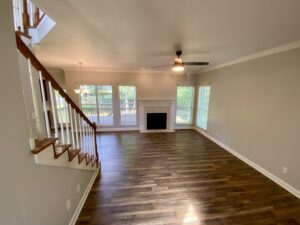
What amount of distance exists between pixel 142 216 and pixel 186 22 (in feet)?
9.19

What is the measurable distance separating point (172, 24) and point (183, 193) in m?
2.78

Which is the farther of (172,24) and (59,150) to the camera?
(172,24)

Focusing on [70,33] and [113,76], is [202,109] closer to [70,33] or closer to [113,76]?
[113,76]

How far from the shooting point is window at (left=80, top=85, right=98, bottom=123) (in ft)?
20.4

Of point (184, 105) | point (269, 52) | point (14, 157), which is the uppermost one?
point (269, 52)

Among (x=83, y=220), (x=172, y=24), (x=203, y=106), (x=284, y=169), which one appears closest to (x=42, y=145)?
(x=83, y=220)

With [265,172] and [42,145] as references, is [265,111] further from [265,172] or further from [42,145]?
[42,145]

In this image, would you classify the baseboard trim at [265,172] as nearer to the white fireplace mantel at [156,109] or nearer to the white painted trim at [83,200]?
the white fireplace mantel at [156,109]

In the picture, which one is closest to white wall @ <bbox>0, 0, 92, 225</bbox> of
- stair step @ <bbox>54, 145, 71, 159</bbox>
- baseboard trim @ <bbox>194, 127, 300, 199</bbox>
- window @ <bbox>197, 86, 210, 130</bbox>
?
stair step @ <bbox>54, 145, 71, 159</bbox>

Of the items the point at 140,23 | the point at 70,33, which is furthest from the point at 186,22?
the point at 70,33

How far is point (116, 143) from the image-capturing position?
16.7ft

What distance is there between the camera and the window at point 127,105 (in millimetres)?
6422

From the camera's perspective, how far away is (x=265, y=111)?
3270 millimetres

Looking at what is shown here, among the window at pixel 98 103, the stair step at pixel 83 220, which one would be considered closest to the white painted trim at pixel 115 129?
the window at pixel 98 103
